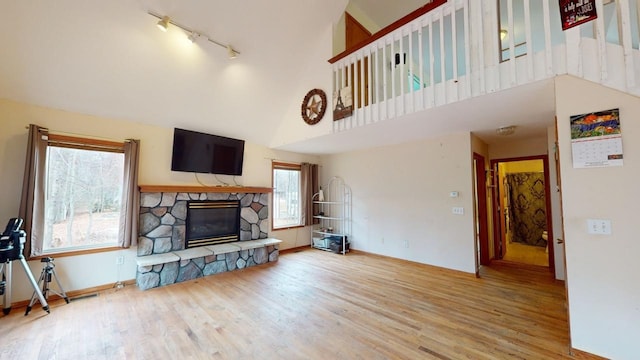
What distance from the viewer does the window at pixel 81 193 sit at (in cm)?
324

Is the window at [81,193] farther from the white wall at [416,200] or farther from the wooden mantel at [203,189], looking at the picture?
the white wall at [416,200]

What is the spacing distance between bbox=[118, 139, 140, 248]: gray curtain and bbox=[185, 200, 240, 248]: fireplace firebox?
0.77 metres

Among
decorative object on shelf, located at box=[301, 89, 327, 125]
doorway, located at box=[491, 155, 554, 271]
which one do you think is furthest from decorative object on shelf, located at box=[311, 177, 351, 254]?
doorway, located at box=[491, 155, 554, 271]

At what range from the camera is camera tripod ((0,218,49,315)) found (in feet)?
8.63

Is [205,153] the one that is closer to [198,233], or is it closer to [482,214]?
[198,233]

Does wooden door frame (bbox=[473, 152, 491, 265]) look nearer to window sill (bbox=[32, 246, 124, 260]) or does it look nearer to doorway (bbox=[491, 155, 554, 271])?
doorway (bbox=[491, 155, 554, 271])

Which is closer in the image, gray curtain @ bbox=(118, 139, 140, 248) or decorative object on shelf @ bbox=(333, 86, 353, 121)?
gray curtain @ bbox=(118, 139, 140, 248)

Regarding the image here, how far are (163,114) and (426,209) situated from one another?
4.65 metres

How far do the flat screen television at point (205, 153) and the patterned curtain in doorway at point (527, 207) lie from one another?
272 inches

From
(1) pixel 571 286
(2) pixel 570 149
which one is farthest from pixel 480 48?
(1) pixel 571 286

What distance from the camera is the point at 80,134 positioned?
3.39 m

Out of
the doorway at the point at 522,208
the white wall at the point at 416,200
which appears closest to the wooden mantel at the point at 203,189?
the white wall at the point at 416,200

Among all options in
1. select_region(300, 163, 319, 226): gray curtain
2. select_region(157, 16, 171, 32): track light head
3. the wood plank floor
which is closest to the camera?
the wood plank floor

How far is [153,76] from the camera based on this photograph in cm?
338
